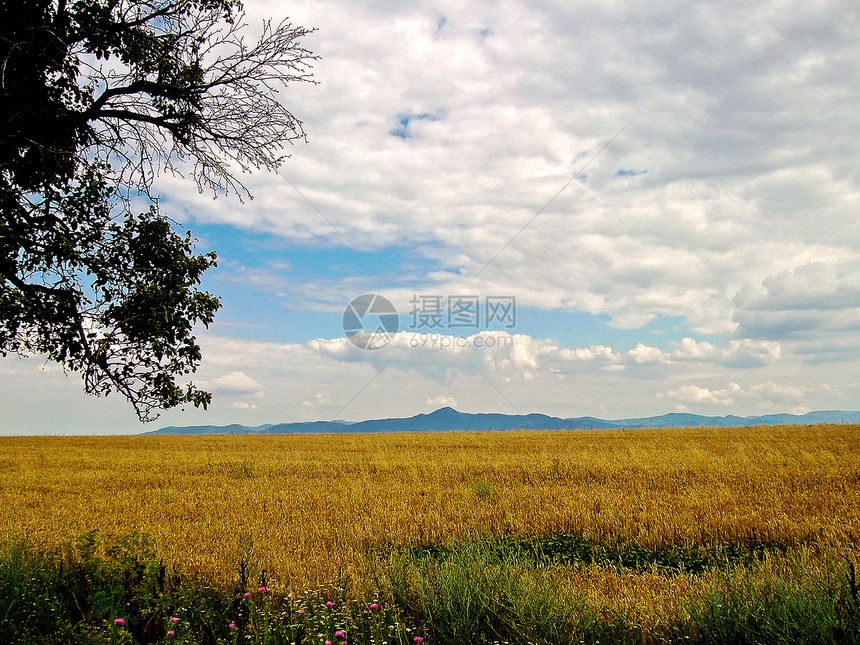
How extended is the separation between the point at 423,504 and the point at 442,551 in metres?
4.20

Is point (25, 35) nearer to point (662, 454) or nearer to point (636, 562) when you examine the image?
point (636, 562)

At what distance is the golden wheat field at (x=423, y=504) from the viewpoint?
8.71m

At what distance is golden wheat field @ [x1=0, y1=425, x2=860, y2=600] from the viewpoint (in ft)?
28.6

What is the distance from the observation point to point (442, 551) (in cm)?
795

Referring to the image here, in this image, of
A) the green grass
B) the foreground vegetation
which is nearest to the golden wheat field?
the foreground vegetation

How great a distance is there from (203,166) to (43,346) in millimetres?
3682

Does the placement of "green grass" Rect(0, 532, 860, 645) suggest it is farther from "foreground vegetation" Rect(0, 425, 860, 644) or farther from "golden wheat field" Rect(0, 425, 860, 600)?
"golden wheat field" Rect(0, 425, 860, 600)

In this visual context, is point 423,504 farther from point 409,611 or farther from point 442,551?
point 409,611

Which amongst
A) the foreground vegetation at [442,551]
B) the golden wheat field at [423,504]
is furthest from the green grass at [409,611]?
the golden wheat field at [423,504]

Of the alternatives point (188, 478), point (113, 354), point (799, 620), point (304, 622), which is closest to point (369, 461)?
point (188, 478)

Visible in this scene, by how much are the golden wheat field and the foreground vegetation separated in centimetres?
7

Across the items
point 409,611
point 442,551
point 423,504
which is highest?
point 409,611

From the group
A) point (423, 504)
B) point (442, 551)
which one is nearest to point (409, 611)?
point (442, 551)

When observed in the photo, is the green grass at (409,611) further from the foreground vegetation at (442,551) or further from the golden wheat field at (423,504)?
the golden wheat field at (423,504)
